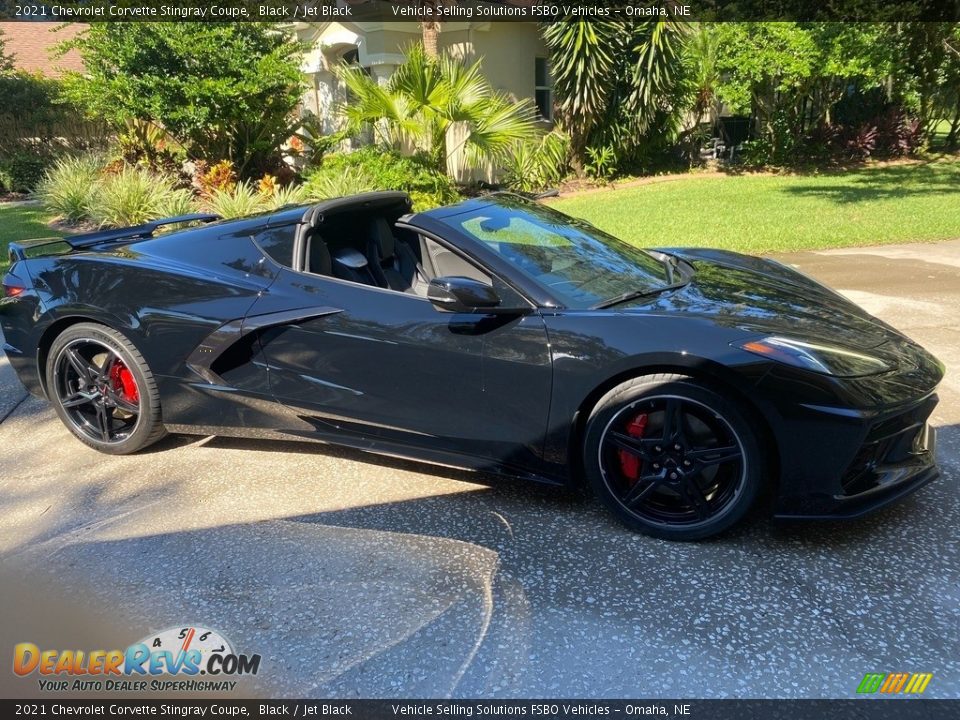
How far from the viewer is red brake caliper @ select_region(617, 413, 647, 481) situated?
9.77 feet

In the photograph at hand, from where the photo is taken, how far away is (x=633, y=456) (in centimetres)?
301

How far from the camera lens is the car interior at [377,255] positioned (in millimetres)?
3799

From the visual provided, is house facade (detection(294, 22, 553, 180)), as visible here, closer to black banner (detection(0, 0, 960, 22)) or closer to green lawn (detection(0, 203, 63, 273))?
black banner (detection(0, 0, 960, 22))

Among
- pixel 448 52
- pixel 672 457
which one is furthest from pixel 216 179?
pixel 672 457

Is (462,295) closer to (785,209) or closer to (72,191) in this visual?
(785,209)

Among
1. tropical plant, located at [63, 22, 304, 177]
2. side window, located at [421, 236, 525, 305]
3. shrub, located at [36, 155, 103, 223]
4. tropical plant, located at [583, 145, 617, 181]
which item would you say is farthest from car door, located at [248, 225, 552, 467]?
tropical plant, located at [583, 145, 617, 181]

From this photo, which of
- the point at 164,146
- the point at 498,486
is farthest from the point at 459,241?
the point at 164,146

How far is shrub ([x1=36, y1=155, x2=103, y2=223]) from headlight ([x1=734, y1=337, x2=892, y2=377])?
11.9m

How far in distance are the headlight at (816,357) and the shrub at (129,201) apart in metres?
10.4

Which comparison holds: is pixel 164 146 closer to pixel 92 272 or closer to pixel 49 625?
pixel 92 272

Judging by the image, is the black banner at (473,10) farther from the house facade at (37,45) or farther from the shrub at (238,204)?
the house facade at (37,45)

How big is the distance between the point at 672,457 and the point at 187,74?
1168 cm

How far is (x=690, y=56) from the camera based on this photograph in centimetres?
1767

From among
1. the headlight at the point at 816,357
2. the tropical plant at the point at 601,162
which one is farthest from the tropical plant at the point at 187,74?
the headlight at the point at 816,357
